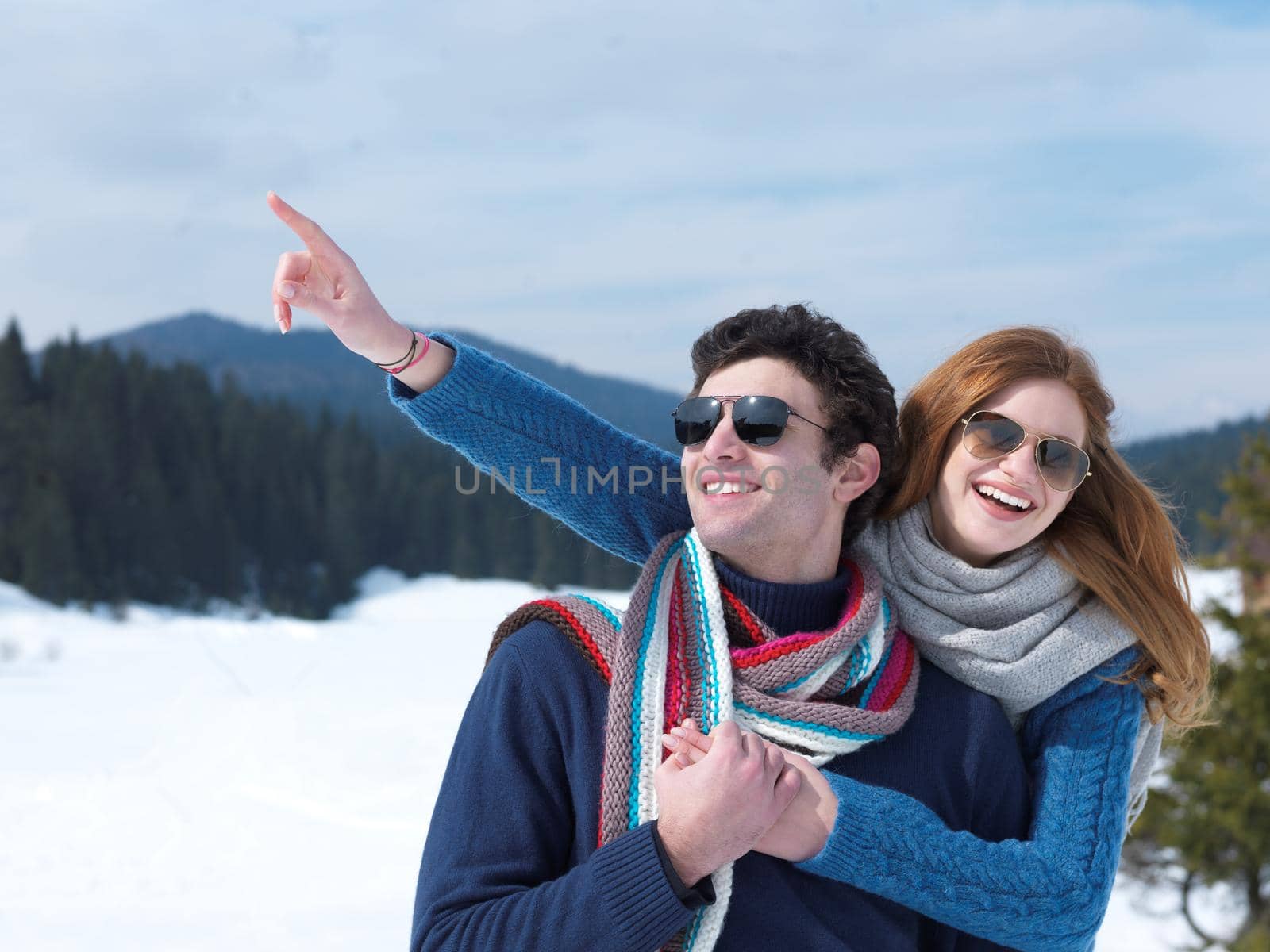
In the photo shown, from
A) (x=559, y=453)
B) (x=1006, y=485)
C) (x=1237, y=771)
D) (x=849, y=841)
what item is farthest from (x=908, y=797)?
(x=1237, y=771)

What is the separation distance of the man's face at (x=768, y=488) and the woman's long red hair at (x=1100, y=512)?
0.30 m

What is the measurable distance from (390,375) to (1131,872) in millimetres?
15718

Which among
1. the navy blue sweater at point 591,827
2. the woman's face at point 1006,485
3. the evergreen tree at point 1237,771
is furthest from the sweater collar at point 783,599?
the evergreen tree at point 1237,771

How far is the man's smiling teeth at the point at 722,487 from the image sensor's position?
2055mm

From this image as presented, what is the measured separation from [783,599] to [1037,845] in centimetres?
65

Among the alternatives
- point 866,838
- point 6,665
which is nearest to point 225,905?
point 866,838

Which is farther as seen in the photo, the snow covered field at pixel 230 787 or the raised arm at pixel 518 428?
the snow covered field at pixel 230 787

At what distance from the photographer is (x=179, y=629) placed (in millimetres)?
18984

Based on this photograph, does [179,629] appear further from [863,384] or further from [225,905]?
[863,384]

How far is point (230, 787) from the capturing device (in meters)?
9.22

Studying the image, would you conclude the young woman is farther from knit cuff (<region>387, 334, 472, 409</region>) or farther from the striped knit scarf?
the striped knit scarf

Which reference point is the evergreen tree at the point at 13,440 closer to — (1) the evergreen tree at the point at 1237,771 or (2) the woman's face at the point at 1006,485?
(1) the evergreen tree at the point at 1237,771

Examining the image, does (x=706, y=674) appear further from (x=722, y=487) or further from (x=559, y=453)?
(x=559, y=453)

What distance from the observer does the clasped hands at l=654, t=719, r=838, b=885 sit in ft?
5.30
